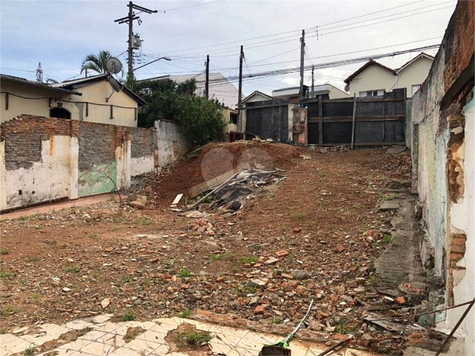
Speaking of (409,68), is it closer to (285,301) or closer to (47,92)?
(47,92)

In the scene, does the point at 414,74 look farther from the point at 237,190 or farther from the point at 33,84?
the point at 33,84

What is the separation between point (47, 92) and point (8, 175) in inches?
210

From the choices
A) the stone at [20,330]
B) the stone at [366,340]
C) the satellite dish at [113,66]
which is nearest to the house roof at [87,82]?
the satellite dish at [113,66]

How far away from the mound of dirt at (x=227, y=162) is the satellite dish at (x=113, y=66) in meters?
6.14

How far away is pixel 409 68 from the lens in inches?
905

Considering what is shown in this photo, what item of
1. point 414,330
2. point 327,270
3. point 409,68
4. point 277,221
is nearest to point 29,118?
point 277,221

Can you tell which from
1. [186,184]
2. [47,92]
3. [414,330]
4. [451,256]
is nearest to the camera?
[451,256]

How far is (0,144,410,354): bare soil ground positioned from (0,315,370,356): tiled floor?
27cm

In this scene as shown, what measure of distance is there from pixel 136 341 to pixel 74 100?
1345 centimetres

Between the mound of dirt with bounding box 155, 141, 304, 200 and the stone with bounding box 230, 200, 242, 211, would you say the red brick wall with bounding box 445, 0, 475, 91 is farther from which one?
the mound of dirt with bounding box 155, 141, 304, 200

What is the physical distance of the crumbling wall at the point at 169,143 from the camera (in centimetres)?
1488

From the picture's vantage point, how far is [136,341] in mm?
3316

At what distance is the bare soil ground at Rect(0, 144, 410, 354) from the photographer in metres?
4.07

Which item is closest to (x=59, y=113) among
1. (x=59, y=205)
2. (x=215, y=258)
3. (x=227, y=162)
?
(x=59, y=205)
